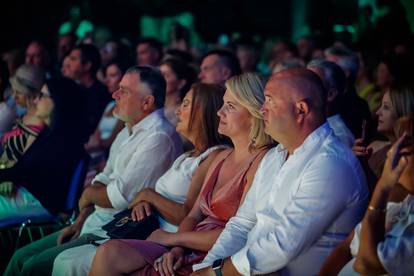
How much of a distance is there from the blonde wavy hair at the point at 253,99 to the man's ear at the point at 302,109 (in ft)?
1.96

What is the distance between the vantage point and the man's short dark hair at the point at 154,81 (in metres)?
5.41

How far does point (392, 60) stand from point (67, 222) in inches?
120

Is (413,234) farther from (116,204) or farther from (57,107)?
(57,107)

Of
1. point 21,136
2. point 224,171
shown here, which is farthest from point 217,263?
point 21,136

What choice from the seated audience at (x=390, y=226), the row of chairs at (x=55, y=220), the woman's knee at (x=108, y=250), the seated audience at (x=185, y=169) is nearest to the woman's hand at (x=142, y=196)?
the seated audience at (x=185, y=169)

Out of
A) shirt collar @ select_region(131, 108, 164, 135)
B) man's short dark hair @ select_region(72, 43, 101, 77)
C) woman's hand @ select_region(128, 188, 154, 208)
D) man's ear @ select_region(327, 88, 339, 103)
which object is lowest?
woman's hand @ select_region(128, 188, 154, 208)

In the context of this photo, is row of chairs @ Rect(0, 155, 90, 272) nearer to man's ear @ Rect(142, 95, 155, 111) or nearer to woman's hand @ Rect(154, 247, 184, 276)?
man's ear @ Rect(142, 95, 155, 111)

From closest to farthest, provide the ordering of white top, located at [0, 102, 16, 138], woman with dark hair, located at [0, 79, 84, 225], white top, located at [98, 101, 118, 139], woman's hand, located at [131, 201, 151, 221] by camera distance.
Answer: woman's hand, located at [131, 201, 151, 221]
woman with dark hair, located at [0, 79, 84, 225]
white top, located at [0, 102, 16, 138]
white top, located at [98, 101, 118, 139]

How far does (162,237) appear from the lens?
4.32m

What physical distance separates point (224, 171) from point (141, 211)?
1.95ft

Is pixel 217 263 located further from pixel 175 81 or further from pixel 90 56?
pixel 90 56

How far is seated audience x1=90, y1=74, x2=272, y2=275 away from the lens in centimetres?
408

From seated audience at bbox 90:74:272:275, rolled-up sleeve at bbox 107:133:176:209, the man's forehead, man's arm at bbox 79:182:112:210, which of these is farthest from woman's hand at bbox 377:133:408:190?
the man's forehead

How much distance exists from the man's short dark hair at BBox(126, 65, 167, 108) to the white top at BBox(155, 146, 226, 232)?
2.15 ft
